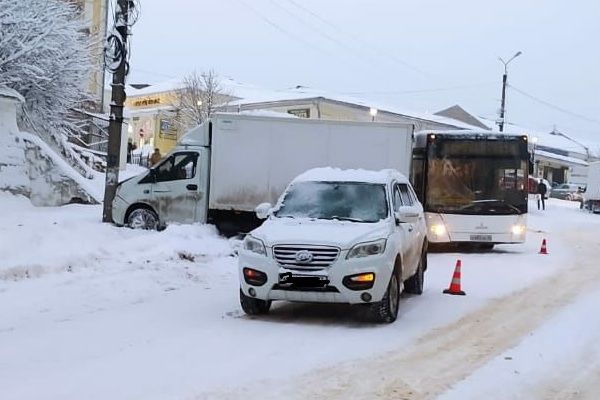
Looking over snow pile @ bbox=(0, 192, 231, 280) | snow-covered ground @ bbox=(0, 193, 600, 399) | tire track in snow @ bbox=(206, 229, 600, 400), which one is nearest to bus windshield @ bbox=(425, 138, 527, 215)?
snow-covered ground @ bbox=(0, 193, 600, 399)

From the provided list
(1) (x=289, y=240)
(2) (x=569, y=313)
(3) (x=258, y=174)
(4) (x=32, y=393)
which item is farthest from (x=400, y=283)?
(3) (x=258, y=174)

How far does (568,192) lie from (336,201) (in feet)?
178

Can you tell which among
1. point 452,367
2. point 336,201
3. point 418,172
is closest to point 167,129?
point 418,172

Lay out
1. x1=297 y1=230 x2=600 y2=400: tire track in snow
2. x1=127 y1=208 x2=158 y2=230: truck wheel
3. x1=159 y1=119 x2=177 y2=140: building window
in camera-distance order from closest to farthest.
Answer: x1=297 y1=230 x2=600 y2=400: tire track in snow, x1=127 y1=208 x2=158 y2=230: truck wheel, x1=159 y1=119 x2=177 y2=140: building window

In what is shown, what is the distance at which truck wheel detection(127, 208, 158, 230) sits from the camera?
17875 millimetres

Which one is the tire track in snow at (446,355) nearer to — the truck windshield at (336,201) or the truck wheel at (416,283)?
the truck wheel at (416,283)

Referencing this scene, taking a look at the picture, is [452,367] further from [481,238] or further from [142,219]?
[481,238]

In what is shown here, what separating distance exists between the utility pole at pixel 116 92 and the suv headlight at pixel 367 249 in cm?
926

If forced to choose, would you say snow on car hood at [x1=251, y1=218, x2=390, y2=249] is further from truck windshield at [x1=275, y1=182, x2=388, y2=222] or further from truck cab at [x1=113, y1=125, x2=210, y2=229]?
truck cab at [x1=113, y1=125, x2=210, y2=229]

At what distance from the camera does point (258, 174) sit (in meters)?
18.2

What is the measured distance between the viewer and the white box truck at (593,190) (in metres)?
46.9

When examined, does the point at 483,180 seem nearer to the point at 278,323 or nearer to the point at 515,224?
the point at 515,224

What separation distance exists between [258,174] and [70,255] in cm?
684

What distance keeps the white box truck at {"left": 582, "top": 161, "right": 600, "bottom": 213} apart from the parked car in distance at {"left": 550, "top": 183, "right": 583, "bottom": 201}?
353 inches
